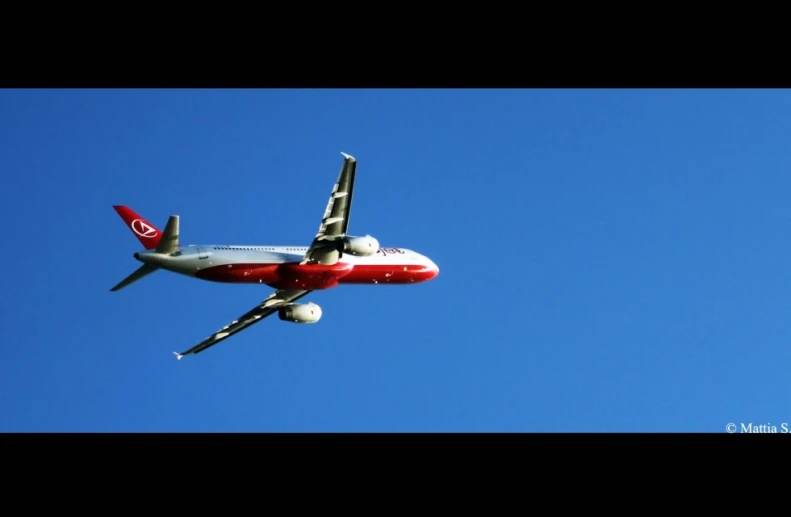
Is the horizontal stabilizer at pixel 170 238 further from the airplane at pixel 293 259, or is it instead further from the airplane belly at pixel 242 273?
the airplane belly at pixel 242 273

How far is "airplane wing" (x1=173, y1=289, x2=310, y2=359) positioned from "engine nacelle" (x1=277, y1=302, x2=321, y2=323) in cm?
68

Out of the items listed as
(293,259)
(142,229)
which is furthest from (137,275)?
(293,259)

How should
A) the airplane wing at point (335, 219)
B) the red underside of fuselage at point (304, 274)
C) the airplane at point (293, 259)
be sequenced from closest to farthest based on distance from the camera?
the airplane wing at point (335, 219), the airplane at point (293, 259), the red underside of fuselage at point (304, 274)

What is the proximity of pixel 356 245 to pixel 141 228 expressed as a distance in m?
10.0

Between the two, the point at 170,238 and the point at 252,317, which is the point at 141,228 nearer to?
the point at 170,238

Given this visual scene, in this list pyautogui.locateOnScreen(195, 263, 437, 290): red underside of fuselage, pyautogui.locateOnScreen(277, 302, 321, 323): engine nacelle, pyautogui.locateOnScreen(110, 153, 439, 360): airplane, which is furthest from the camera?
pyautogui.locateOnScreen(277, 302, 321, 323): engine nacelle

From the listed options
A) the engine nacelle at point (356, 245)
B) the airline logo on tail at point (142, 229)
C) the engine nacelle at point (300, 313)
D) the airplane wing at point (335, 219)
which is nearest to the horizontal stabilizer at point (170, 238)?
the airline logo on tail at point (142, 229)

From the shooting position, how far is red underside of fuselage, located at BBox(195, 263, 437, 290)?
159ft

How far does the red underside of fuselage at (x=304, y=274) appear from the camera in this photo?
159 ft

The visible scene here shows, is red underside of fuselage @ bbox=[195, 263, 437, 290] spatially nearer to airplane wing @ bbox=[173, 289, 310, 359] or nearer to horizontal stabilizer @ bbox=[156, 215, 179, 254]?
horizontal stabilizer @ bbox=[156, 215, 179, 254]

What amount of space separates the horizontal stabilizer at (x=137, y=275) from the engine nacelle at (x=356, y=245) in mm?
8480

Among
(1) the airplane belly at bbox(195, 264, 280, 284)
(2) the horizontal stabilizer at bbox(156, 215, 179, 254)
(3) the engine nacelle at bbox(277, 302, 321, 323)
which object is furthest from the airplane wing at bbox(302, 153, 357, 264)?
(2) the horizontal stabilizer at bbox(156, 215, 179, 254)
